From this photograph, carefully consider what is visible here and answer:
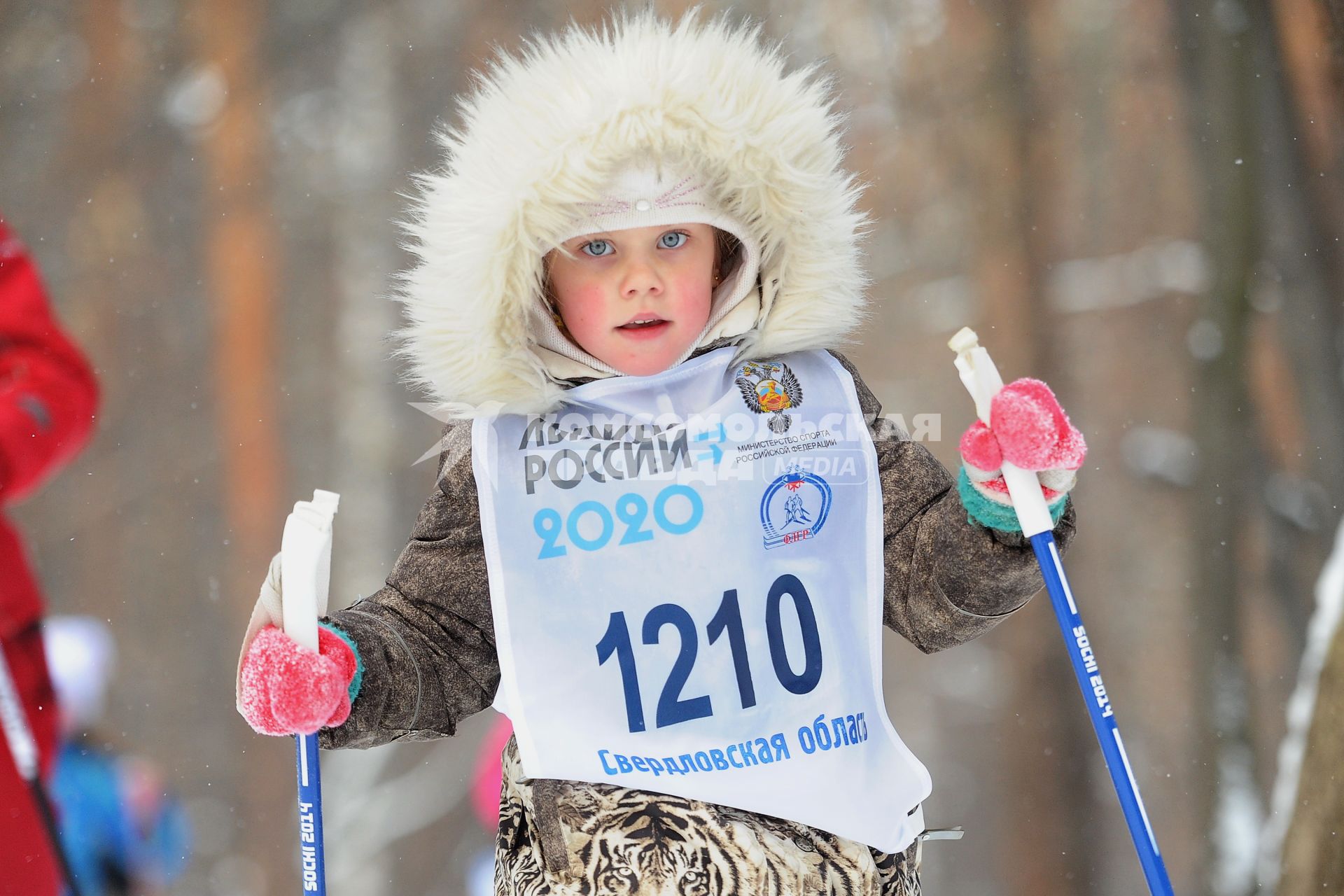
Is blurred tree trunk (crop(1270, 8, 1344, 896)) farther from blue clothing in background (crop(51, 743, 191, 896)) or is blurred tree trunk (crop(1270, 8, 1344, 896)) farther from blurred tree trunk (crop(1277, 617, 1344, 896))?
blue clothing in background (crop(51, 743, 191, 896))

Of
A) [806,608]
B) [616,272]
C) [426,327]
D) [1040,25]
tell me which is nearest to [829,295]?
[616,272]

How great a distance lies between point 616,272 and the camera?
1.33 m

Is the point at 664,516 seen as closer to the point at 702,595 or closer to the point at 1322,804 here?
the point at 702,595

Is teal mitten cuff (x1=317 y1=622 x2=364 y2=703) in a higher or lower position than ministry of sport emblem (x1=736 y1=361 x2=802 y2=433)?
lower

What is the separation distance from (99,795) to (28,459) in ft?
2.21

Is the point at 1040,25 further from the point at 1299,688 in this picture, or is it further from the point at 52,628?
the point at 52,628

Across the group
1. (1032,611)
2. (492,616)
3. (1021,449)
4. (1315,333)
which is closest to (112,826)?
(492,616)

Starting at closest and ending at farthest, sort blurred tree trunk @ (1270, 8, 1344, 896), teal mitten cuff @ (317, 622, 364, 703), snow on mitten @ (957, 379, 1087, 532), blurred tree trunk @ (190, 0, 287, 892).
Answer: snow on mitten @ (957, 379, 1087, 532) < teal mitten cuff @ (317, 622, 364, 703) < blurred tree trunk @ (1270, 8, 1344, 896) < blurred tree trunk @ (190, 0, 287, 892)

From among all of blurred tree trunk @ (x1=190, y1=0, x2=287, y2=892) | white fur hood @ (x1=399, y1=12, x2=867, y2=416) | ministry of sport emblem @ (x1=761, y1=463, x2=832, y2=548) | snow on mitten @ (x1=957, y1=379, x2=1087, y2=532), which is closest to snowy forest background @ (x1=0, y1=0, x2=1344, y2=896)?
blurred tree trunk @ (x1=190, y1=0, x2=287, y2=892)

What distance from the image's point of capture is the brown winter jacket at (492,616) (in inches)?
49.0

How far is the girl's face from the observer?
1323 millimetres

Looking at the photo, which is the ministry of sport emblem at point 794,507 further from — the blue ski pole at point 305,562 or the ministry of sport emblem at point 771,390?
the blue ski pole at point 305,562

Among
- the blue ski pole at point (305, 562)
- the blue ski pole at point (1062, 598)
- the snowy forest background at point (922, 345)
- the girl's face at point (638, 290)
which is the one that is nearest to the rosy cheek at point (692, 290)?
the girl's face at point (638, 290)

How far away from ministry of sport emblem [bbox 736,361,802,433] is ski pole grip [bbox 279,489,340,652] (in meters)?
0.48
